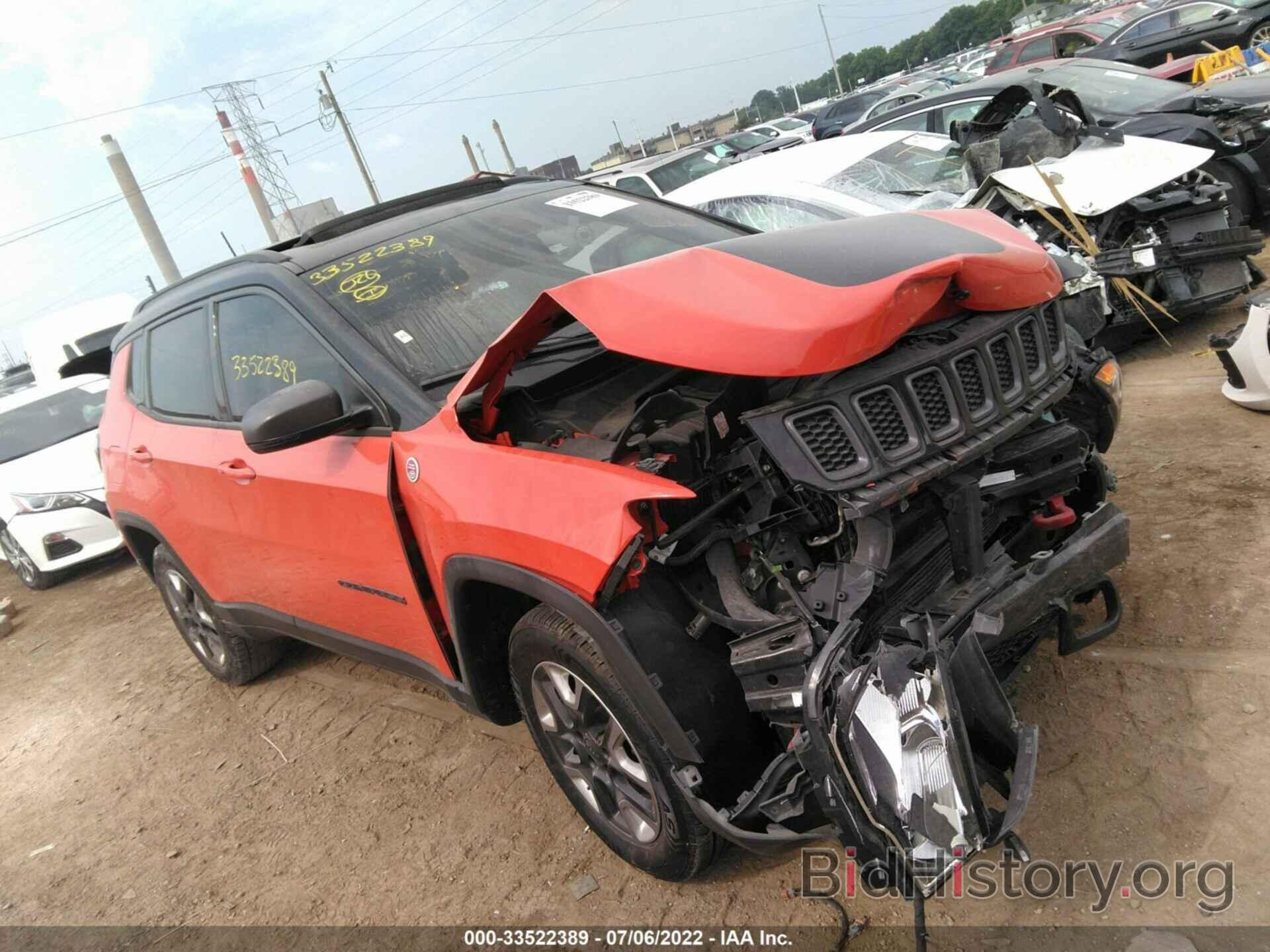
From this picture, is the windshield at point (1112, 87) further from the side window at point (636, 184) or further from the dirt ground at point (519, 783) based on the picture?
the side window at point (636, 184)

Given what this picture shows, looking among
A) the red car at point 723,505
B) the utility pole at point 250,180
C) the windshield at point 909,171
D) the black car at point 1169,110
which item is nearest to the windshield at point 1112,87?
the black car at point 1169,110

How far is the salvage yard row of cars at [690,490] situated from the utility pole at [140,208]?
38195 mm

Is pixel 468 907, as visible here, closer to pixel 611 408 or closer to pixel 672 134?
pixel 611 408

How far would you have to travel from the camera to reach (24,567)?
8.21 metres

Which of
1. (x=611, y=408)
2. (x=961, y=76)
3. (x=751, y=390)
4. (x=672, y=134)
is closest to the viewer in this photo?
(x=751, y=390)

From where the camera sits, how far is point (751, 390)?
237 centimetres

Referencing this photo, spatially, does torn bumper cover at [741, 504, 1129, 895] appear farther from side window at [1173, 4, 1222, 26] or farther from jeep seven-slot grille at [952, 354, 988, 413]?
side window at [1173, 4, 1222, 26]

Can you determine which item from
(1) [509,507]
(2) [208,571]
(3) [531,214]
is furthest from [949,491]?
(2) [208,571]

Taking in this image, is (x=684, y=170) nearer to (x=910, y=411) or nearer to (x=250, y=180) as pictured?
(x=910, y=411)

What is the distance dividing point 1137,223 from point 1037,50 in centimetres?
1286

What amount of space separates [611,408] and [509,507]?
1.44ft

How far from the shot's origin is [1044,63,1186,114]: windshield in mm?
6953

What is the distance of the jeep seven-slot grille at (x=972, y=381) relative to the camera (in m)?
2.20

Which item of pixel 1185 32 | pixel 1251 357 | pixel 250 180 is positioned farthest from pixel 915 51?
pixel 1251 357
